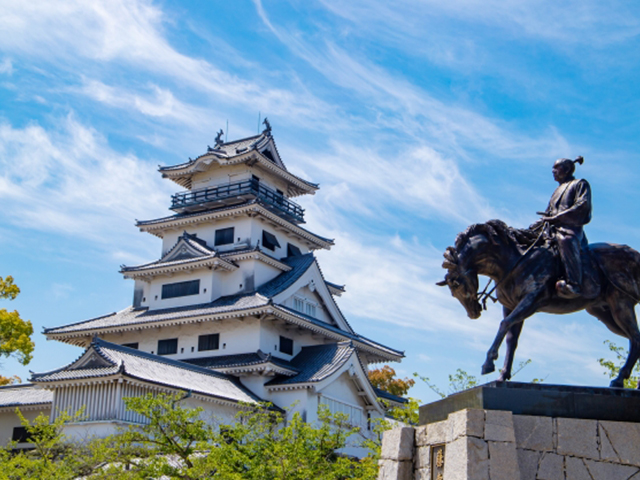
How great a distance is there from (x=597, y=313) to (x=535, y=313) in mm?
1105

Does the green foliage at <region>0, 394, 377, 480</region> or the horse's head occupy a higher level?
the horse's head

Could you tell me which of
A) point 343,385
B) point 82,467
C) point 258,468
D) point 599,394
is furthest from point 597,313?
point 343,385

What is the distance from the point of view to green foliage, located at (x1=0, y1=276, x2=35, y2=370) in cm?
3262

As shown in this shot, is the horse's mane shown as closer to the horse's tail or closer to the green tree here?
the horse's tail

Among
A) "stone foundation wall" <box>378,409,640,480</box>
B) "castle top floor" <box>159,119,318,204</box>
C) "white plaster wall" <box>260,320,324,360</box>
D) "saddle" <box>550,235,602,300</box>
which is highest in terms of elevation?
"castle top floor" <box>159,119,318,204</box>

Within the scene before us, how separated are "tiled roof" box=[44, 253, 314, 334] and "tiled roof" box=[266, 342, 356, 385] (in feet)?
10.8

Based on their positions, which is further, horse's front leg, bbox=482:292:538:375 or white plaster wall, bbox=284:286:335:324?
white plaster wall, bbox=284:286:335:324

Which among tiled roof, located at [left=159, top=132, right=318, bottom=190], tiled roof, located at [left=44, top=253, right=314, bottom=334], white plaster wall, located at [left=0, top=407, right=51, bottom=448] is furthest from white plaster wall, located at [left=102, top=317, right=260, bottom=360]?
tiled roof, located at [left=159, top=132, right=318, bottom=190]

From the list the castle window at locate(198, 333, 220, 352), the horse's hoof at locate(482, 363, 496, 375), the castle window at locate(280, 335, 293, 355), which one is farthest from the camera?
the castle window at locate(280, 335, 293, 355)

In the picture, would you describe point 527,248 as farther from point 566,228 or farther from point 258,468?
point 258,468

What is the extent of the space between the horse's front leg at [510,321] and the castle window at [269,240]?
Answer: 28636 millimetres

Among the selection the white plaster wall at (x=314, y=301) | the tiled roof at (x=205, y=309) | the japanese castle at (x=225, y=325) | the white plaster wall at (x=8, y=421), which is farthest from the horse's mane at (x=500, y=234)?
the white plaster wall at (x=314, y=301)

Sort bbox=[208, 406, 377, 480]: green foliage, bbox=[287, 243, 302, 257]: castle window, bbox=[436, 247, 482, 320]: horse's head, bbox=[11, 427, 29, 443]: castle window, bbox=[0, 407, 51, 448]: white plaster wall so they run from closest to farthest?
bbox=[436, 247, 482, 320]: horse's head → bbox=[208, 406, 377, 480]: green foliage → bbox=[11, 427, 29, 443]: castle window → bbox=[0, 407, 51, 448]: white plaster wall → bbox=[287, 243, 302, 257]: castle window

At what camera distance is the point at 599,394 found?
765 centimetres
